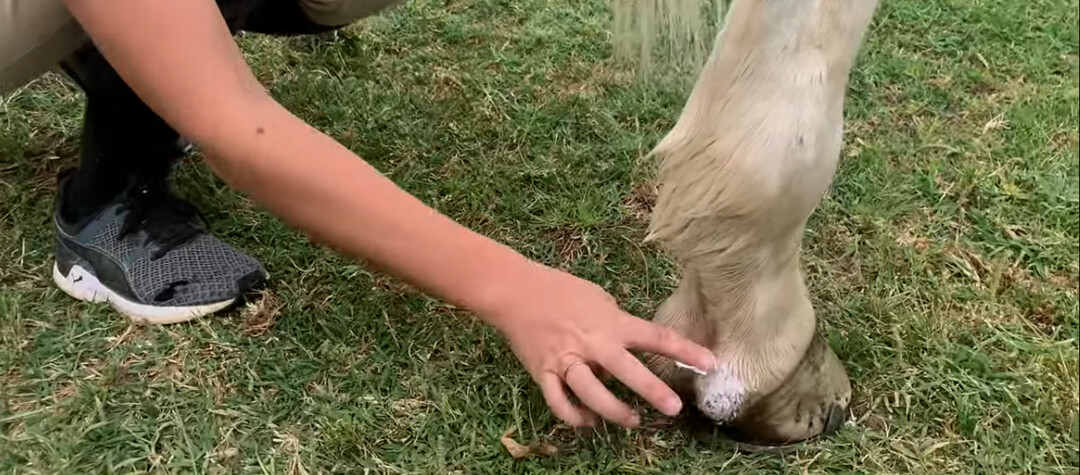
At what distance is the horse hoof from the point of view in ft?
3.27

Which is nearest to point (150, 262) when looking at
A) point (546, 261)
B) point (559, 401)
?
point (546, 261)

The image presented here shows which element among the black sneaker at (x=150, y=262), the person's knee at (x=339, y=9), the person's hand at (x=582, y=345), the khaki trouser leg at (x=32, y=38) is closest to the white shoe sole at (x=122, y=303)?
the black sneaker at (x=150, y=262)

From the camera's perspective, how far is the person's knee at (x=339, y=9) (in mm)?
1374

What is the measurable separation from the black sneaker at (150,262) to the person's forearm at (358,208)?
43 cm

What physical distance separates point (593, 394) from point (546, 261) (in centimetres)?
53

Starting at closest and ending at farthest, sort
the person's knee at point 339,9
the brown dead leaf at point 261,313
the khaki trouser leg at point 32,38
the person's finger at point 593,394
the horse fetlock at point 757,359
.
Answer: the person's finger at point 593,394
the horse fetlock at point 757,359
the khaki trouser leg at point 32,38
the brown dead leaf at point 261,313
the person's knee at point 339,9

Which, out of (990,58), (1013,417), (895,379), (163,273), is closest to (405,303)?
(163,273)

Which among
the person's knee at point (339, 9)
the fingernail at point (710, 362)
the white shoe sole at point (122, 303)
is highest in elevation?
the person's knee at point (339, 9)

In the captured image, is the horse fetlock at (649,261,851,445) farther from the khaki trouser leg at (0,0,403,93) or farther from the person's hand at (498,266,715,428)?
the khaki trouser leg at (0,0,403,93)

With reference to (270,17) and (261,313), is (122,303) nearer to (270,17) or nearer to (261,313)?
(261,313)

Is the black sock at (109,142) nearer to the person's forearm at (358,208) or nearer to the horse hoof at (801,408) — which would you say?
the person's forearm at (358,208)

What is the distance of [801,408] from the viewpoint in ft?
3.34

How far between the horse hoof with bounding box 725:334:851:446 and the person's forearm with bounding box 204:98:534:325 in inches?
10.9

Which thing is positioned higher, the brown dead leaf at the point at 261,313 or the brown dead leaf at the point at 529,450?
the brown dead leaf at the point at 261,313
